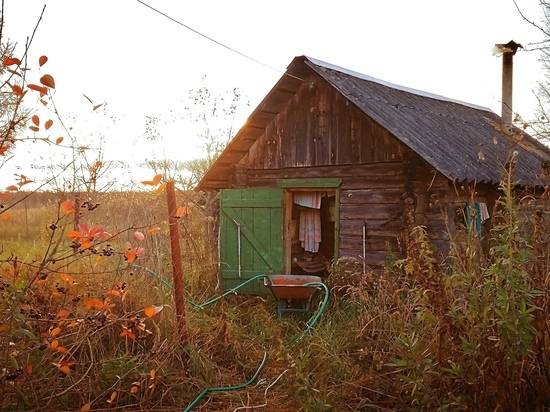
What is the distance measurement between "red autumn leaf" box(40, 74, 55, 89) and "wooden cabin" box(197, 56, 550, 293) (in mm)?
5199

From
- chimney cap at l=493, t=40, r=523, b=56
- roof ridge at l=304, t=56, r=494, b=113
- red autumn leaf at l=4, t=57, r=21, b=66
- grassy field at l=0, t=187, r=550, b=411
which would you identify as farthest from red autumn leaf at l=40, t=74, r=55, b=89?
chimney cap at l=493, t=40, r=523, b=56

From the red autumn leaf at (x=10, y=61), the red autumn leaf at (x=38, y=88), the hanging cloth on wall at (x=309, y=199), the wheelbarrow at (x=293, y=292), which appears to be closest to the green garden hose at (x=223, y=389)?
the wheelbarrow at (x=293, y=292)

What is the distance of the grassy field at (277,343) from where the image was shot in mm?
3607

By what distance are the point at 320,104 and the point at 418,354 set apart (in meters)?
5.95

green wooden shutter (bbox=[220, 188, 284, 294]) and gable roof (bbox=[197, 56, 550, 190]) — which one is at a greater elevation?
gable roof (bbox=[197, 56, 550, 190])

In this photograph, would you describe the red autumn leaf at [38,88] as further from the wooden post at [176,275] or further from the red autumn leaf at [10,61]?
the wooden post at [176,275]

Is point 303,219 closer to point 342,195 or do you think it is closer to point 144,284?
point 342,195

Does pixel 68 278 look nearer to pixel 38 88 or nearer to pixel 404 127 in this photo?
pixel 38 88

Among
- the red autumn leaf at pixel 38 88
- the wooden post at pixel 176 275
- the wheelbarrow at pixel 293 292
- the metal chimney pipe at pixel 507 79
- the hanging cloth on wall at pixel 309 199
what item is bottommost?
the wheelbarrow at pixel 293 292

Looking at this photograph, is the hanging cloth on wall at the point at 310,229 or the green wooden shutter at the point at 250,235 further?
the hanging cloth on wall at the point at 310,229

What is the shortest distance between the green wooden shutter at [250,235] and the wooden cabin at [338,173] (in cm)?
2

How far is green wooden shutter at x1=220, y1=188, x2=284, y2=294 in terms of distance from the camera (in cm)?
927

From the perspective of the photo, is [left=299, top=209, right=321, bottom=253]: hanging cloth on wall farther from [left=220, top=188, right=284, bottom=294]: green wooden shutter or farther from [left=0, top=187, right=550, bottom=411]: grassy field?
[left=0, top=187, right=550, bottom=411]: grassy field

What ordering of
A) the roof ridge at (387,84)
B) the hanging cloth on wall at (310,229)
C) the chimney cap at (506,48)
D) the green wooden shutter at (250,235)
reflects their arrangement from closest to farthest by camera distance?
the roof ridge at (387,84) < the green wooden shutter at (250,235) < the hanging cloth on wall at (310,229) < the chimney cap at (506,48)
